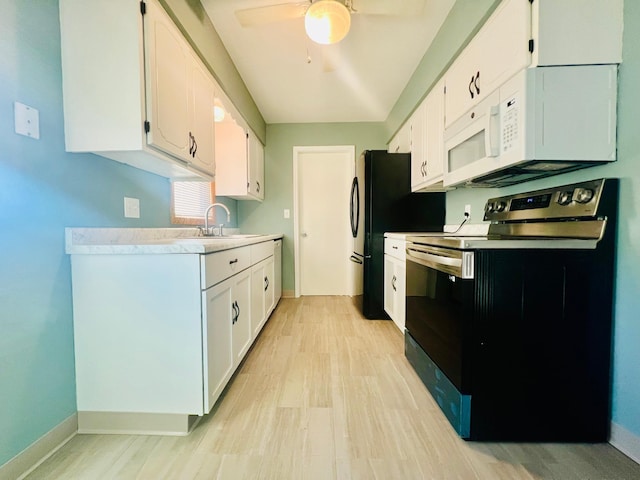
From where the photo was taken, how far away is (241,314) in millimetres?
1831

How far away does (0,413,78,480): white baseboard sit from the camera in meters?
1.03

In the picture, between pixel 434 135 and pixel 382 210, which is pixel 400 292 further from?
pixel 434 135

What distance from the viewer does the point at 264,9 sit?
1670 mm

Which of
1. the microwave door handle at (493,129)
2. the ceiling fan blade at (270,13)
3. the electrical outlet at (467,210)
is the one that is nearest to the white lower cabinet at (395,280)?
the electrical outlet at (467,210)

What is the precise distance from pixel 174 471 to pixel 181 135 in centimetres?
157

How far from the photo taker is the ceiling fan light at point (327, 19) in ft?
5.34

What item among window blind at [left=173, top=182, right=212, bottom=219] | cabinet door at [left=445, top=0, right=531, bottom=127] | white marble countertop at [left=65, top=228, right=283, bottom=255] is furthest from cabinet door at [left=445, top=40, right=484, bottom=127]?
window blind at [left=173, top=182, right=212, bottom=219]

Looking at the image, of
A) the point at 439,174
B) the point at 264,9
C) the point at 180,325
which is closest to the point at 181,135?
the point at 264,9

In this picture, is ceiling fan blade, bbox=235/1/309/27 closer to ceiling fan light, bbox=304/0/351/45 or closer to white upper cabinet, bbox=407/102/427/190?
ceiling fan light, bbox=304/0/351/45

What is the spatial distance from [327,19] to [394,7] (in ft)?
1.29

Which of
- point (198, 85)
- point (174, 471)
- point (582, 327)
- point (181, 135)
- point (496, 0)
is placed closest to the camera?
point (174, 471)

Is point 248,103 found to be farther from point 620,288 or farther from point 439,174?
point 620,288

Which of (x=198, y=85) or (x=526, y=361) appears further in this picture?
(x=198, y=85)

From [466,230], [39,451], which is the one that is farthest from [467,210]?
[39,451]
